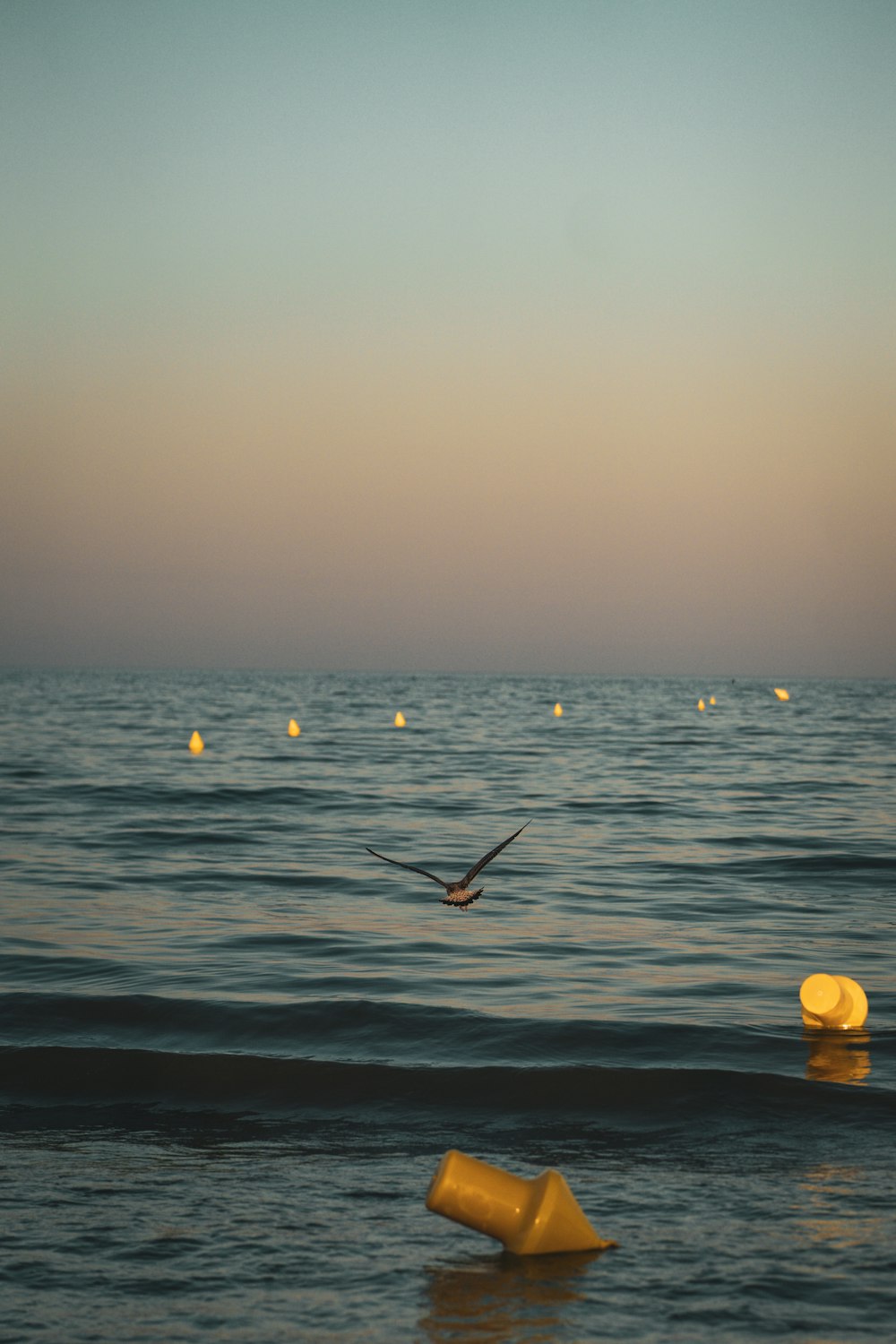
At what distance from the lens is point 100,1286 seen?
5230 mm

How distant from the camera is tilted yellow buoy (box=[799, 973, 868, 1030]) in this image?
9328 mm

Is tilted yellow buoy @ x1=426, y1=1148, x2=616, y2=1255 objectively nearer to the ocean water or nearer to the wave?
the ocean water

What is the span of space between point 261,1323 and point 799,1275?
2238 millimetres

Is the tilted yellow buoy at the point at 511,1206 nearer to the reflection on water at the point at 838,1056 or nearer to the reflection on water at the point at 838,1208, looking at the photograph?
the reflection on water at the point at 838,1208

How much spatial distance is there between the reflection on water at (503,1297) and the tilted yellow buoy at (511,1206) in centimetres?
9

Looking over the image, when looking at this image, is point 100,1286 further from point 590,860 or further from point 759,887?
point 590,860

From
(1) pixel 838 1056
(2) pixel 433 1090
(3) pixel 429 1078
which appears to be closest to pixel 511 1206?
Result: (2) pixel 433 1090

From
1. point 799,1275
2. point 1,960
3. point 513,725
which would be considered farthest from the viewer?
point 513,725

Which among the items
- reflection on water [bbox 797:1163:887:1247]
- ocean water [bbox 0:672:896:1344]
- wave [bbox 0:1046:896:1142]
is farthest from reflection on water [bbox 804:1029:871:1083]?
reflection on water [bbox 797:1163:887:1247]

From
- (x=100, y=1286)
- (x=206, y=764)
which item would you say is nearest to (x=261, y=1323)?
(x=100, y=1286)

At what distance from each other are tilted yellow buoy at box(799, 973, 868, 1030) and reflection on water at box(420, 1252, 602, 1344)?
4.38 metres

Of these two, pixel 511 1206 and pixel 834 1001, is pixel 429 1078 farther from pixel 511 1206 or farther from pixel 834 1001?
pixel 511 1206

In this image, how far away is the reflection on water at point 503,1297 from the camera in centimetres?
482

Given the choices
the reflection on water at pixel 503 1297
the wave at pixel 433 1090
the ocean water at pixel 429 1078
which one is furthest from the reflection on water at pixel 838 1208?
the reflection on water at pixel 503 1297
